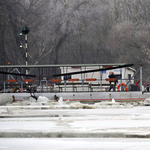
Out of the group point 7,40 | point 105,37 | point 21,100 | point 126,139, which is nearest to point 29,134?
point 126,139

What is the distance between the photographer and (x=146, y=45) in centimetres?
4569

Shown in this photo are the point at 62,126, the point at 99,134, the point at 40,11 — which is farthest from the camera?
the point at 40,11

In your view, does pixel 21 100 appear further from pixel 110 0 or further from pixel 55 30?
pixel 110 0

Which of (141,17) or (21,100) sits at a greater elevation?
(141,17)

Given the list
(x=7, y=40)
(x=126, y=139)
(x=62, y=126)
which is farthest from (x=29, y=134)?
(x=7, y=40)

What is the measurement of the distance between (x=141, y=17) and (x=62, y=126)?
148 ft

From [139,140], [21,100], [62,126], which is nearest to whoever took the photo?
[139,140]

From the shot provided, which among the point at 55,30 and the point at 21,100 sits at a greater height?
the point at 55,30

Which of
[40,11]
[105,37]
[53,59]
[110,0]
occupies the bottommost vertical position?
[53,59]

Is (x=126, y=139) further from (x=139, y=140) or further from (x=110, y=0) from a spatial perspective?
(x=110, y=0)

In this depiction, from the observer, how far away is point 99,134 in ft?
17.4

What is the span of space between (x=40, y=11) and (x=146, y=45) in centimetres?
1668

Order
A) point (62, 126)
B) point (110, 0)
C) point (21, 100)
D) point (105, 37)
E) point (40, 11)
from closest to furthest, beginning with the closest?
1. point (62, 126)
2. point (21, 100)
3. point (40, 11)
4. point (105, 37)
5. point (110, 0)

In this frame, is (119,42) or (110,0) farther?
(110,0)
